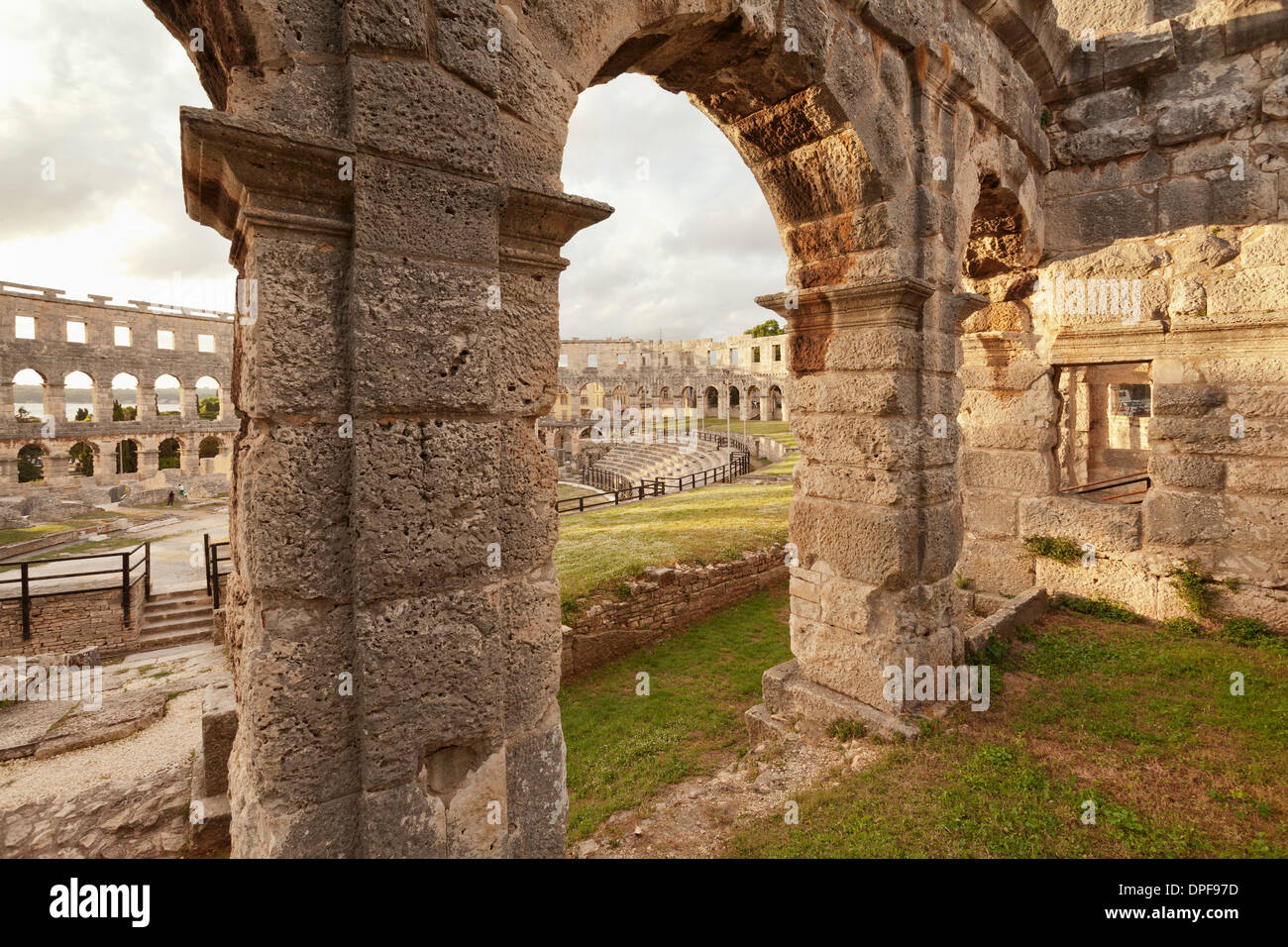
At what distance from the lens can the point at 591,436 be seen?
1574 inches

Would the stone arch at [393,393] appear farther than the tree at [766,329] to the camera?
No

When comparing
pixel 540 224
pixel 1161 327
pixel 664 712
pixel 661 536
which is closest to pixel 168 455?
pixel 661 536

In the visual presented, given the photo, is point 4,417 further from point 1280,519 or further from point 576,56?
point 1280,519

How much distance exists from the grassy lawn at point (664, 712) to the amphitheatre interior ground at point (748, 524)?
5 centimetres

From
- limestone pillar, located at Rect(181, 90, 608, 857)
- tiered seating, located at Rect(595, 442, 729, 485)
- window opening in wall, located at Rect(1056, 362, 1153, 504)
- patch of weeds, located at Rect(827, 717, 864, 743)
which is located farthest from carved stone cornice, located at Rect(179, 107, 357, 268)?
tiered seating, located at Rect(595, 442, 729, 485)

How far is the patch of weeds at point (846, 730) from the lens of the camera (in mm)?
4270

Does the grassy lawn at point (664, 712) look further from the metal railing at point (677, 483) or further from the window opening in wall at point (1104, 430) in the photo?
the metal railing at point (677, 483)

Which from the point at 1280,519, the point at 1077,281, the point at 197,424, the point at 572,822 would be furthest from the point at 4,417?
the point at 1280,519

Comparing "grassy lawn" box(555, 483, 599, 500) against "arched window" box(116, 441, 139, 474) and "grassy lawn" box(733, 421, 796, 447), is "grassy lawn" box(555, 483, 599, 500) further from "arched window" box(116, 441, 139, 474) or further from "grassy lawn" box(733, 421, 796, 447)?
"arched window" box(116, 441, 139, 474)

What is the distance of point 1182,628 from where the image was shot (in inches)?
230

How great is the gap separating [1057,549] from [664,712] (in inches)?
188

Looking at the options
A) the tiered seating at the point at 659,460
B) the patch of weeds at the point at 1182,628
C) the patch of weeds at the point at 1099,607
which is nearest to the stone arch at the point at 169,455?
the tiered seating at the point at 659,460

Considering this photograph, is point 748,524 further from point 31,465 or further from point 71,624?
point 31,465

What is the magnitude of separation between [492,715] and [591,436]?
125ft
